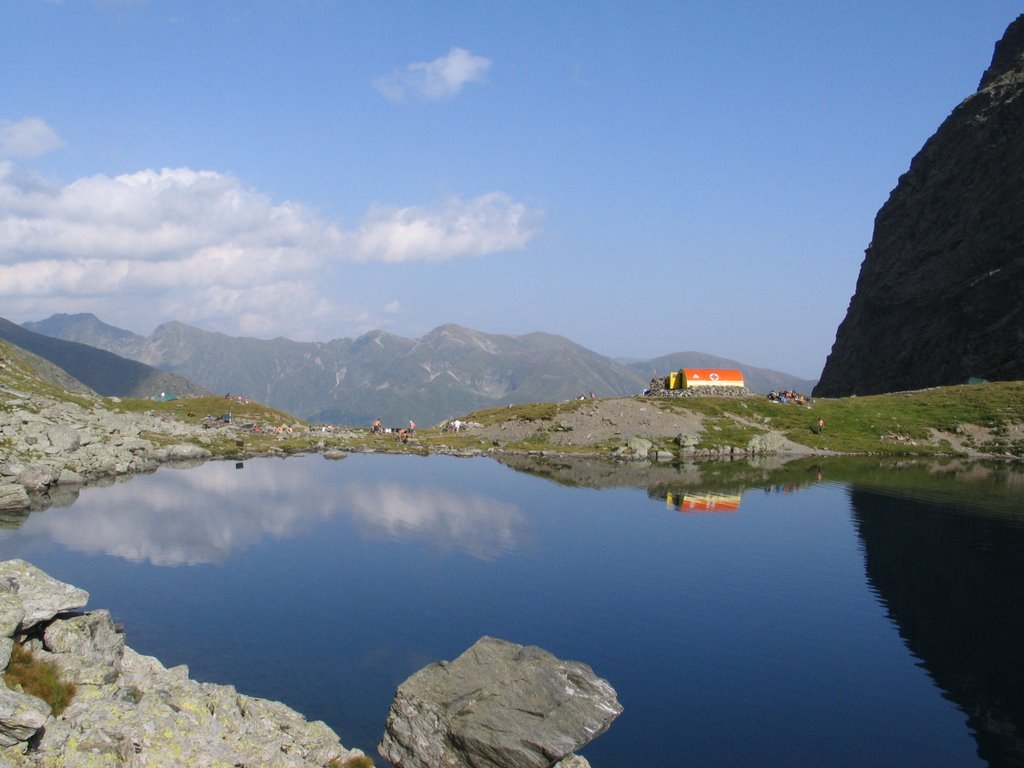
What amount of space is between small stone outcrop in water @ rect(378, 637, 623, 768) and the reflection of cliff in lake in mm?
15595

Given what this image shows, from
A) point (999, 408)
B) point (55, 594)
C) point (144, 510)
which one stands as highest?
point (999, 408)

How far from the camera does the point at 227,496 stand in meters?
83.6

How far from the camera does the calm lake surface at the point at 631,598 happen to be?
31.6m

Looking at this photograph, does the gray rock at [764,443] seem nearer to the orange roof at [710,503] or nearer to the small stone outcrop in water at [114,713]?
the orange roof at [710,503]

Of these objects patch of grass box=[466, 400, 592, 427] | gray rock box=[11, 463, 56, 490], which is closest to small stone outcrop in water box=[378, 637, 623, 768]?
gray rock box=[11, 463, 56, 490]

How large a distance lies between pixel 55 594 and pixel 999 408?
148154mm

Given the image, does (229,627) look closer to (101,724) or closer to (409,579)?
(409,579)

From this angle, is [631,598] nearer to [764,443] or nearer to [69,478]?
[69,478]

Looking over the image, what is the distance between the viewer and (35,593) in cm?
2597

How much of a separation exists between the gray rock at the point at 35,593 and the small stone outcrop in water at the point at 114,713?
1.3 inches

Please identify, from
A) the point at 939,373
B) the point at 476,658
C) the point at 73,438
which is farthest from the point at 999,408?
the point at 73,438

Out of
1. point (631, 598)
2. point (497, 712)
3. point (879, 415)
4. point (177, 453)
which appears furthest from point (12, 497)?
point (879, 415)

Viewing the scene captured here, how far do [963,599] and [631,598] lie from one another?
67.9 feet

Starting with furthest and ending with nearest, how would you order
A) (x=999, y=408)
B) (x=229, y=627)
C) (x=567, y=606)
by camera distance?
(x=999, y=408) → (x=567, y=606) → (x=229, y=627)
